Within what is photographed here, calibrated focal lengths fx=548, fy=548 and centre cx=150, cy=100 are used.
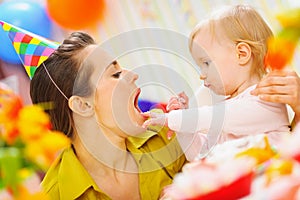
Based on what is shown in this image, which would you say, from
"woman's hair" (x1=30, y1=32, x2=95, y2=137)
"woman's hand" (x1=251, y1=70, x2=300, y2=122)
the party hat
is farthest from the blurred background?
"woman's hand" (x1=251, y1=70, x2=300, y2=122)

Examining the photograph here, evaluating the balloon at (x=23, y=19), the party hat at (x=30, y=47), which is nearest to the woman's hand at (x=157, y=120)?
the party hat at (x=30, y=47)

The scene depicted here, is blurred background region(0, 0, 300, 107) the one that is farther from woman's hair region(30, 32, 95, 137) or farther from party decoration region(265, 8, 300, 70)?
party decoration region(265, 8, 300, 70)

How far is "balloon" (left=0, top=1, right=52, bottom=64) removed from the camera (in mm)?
1581

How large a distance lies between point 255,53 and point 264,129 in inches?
5.3

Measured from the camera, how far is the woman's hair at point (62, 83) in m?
0.96

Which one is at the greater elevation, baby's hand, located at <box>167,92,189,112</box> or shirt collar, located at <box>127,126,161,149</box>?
baby's hand, located at <box>167,92,189,112</box>

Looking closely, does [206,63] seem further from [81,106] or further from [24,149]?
[24,149]

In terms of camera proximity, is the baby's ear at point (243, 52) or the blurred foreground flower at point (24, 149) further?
the baby's ear at point (243, 52)

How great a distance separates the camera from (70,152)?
1.00 meters

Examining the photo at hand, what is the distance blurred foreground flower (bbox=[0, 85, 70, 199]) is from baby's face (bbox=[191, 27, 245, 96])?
503 millimetres

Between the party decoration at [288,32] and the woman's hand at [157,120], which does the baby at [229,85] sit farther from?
the party decoration at [288,32]

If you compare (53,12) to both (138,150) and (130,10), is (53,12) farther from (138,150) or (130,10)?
(138,150)

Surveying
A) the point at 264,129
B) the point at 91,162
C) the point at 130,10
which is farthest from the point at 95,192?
the point at 130,10

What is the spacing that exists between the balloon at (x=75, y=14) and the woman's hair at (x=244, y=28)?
2.35ft
